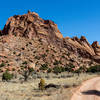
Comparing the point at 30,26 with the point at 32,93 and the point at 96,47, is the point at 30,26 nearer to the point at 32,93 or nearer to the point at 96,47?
the point at 96,47

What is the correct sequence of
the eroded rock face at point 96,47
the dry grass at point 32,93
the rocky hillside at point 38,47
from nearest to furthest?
the dry grass at point 32,93
the rocky hillside at point 38,47
the eroded rock face at point 96,47

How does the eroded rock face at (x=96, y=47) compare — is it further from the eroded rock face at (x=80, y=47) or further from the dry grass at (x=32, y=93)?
the dry grass at (x=32, y=93)

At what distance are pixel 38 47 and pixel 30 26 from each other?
19.9 metres

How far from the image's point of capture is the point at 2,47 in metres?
52.6

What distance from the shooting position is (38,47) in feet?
202

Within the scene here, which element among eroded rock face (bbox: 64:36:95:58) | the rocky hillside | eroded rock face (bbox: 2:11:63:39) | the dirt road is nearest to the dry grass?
the dirt road

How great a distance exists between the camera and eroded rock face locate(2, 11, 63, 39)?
69.9m

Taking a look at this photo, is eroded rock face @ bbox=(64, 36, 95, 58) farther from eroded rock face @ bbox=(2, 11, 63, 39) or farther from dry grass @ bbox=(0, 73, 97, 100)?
dry grass @ bbox=(0, 73, 97, 100)

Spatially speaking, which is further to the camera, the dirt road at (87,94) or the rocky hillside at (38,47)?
the rocky hillside at (38,47)

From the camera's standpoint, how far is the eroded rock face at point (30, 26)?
6994 centimetres

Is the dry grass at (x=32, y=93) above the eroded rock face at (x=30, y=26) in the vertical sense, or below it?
below

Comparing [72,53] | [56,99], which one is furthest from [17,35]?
[56,99]

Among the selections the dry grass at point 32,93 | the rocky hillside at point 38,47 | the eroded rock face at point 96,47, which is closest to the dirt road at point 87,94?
the dry grass at point 32,93

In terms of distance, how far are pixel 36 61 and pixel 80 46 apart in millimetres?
36315
